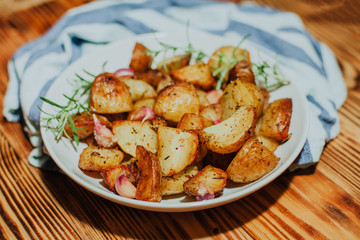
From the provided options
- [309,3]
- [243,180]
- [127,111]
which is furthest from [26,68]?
[309,3]

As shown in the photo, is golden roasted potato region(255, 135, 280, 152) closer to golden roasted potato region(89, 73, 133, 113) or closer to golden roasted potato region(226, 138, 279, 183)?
golden roasted potato region(226, 138, 279, 183)

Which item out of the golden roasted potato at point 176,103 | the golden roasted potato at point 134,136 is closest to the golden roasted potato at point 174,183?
the golden roasted potato at point 134,136

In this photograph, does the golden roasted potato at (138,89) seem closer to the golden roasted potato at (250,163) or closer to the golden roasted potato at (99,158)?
the golden roasted potato at (99,158)

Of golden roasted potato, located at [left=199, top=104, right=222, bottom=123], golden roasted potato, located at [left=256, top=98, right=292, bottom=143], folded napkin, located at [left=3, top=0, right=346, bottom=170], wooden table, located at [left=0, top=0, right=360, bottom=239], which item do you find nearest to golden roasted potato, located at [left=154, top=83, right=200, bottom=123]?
golden roasted potato, located at [left=199, top=104, right=222, bottom=123]

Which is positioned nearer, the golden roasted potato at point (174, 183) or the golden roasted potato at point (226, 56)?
the golden roasted potato at point (174, 183)

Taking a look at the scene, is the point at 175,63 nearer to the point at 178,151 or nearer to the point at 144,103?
the point at 144,103

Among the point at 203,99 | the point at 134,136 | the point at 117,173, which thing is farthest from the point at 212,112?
the point at 117,173
